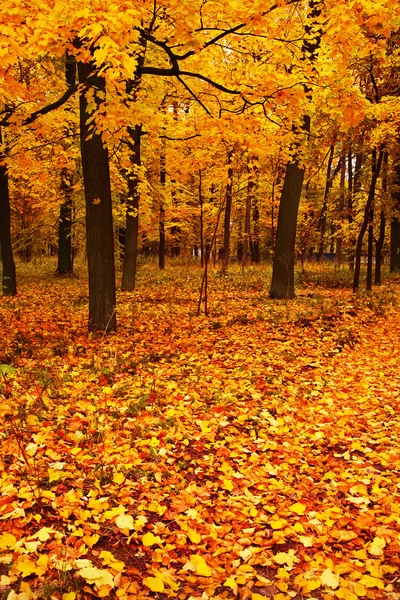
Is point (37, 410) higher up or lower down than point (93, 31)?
lower down

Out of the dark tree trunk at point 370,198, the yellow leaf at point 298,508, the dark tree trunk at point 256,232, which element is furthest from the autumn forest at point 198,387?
the dark tree trunk at point 256,232

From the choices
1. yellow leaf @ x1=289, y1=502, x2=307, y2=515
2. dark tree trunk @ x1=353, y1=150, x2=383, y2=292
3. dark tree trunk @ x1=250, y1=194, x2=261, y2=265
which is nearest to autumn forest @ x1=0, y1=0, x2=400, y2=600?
yellow leaf @ x1=289, y1=502, x2=307, y2=515

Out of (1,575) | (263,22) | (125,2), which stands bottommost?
(1,575)

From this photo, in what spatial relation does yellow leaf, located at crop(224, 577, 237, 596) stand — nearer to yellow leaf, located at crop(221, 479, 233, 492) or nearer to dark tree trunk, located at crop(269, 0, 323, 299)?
yellow leaf, located at crop(221, 479, 233, 492)

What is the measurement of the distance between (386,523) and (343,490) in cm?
57

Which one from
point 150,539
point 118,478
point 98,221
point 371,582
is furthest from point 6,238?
point 371,582

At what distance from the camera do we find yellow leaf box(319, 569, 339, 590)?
10.2ft

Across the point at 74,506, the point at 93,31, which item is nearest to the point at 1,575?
the point at 74,506

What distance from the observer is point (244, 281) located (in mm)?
17156

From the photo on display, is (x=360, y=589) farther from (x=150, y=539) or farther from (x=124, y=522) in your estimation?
(x=124, y=522)

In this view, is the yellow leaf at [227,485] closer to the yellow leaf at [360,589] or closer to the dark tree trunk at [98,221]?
the yellow leaf at [360,589]

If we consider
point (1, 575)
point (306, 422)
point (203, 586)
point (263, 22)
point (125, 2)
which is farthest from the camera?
point (263, 22)

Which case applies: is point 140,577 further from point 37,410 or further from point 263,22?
point 263,22

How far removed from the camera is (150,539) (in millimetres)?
3461
